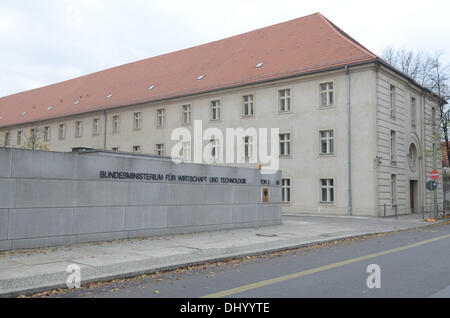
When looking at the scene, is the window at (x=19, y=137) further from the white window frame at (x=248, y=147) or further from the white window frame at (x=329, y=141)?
the white window frame at (x=329, y=141)

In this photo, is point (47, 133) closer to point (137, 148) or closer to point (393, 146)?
point (137, 148)

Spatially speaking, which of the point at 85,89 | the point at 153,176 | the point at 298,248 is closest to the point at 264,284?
the point at 298,248

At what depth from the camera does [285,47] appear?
35.4m

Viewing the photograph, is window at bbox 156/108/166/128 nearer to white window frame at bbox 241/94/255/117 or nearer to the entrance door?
white window frame at bbox 241/94/255/117

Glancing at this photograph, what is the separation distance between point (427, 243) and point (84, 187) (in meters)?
10.7

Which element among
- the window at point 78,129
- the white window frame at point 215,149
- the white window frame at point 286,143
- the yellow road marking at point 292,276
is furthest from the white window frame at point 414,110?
the window at point 78,129

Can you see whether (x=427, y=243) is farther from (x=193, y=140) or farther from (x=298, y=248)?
(x=193, y=140)

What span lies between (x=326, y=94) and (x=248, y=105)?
254 inches

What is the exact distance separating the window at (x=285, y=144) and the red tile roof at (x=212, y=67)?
432 cm

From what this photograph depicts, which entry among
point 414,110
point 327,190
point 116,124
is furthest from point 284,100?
point 116,124

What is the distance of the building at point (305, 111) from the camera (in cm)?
2873

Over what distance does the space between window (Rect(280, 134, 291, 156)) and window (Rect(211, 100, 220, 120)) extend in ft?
20.1

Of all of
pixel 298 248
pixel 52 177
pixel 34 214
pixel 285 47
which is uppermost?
pixel 285 47
